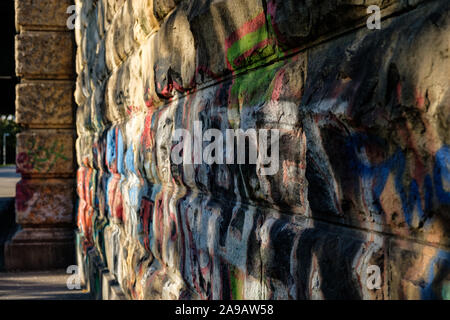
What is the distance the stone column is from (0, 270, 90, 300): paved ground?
35 cm

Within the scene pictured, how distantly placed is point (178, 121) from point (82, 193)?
380 cm

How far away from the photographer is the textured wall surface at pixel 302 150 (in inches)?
31.7

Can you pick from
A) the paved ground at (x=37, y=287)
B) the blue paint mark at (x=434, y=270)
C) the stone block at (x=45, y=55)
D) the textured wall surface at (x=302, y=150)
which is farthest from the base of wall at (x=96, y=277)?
the blue paint mark at (x=434, y=270)

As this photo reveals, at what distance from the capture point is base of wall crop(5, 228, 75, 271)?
20.0ft

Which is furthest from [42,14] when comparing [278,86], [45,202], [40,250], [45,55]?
[278,86]

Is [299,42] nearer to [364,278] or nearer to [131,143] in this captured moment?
[364,278]

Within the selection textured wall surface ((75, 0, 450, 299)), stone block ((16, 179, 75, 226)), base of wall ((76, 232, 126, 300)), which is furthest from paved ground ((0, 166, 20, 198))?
textured wall surface ((75, 0, 450, 299))

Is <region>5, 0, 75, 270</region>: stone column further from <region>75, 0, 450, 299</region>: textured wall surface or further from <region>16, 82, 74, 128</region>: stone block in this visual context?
<region>75, 0, 450, 299</region>: textured wall surface

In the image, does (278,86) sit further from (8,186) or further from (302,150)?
(8,186)

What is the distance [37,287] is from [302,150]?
15.0 ft

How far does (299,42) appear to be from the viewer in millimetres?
1190

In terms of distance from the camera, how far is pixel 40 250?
6.11m
